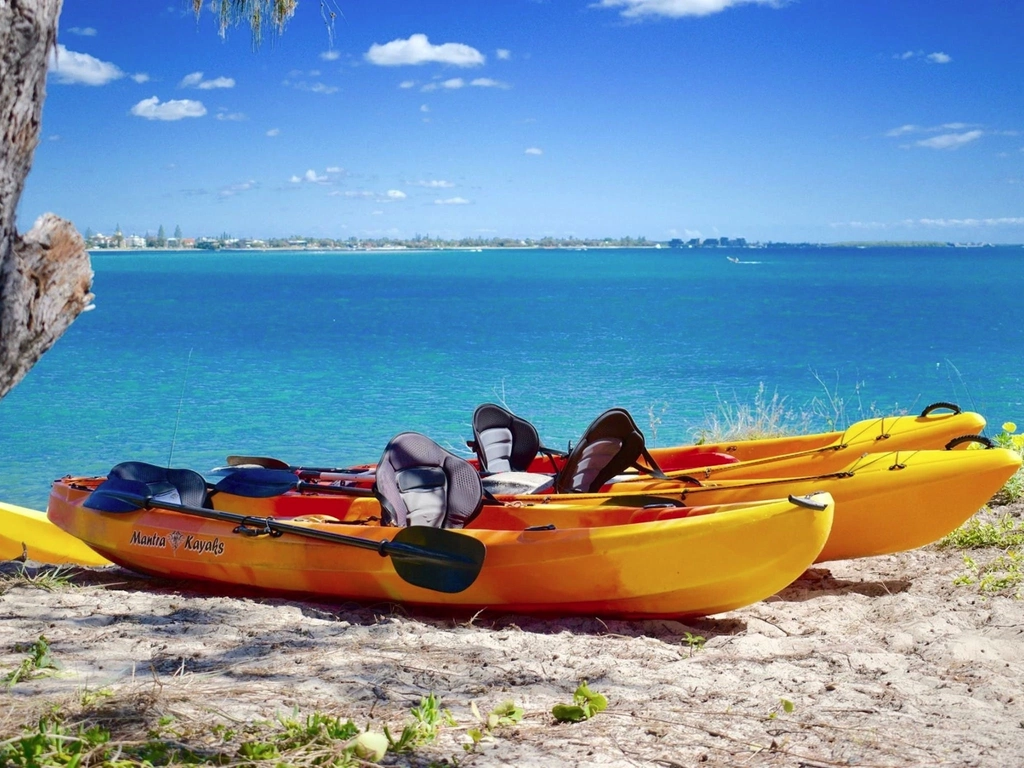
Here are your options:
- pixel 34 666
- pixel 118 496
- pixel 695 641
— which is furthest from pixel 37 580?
pixel 695 641

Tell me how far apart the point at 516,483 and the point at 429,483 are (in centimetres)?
91

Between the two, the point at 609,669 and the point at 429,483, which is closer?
the point at 609,669

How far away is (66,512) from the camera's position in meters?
6.92

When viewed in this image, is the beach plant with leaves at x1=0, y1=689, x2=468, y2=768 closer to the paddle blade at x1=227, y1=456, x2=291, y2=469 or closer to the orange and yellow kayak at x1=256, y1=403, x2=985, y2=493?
the orange and yellow kayak at x1=256, y1=403, x2=985, y2=493

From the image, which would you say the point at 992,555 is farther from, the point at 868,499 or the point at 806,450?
the point at 806,450

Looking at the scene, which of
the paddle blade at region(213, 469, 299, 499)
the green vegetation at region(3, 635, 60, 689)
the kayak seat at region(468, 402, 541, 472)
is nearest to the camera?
the green vegetation at region(3, 635, 60, 689)

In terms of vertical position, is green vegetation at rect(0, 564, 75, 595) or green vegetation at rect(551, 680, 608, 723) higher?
green vegetation at rect(551, 680, 608, 723)

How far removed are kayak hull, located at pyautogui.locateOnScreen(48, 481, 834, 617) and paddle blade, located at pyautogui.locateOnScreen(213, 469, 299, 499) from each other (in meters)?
0.88

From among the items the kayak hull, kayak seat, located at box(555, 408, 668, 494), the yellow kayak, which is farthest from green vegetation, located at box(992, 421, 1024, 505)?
the yellow kayak

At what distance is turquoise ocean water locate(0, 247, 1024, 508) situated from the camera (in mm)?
16422

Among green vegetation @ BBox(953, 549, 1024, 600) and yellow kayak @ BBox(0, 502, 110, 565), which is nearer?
green vegetation @ BBox(953, 549, 1024, 600)

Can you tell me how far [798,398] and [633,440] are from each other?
15664 millimetres

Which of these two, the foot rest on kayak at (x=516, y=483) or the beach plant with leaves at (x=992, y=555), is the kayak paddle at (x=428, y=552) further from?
the beach plant with leaves at (x=992, y=555)

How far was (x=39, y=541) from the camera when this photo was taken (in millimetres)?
7328
